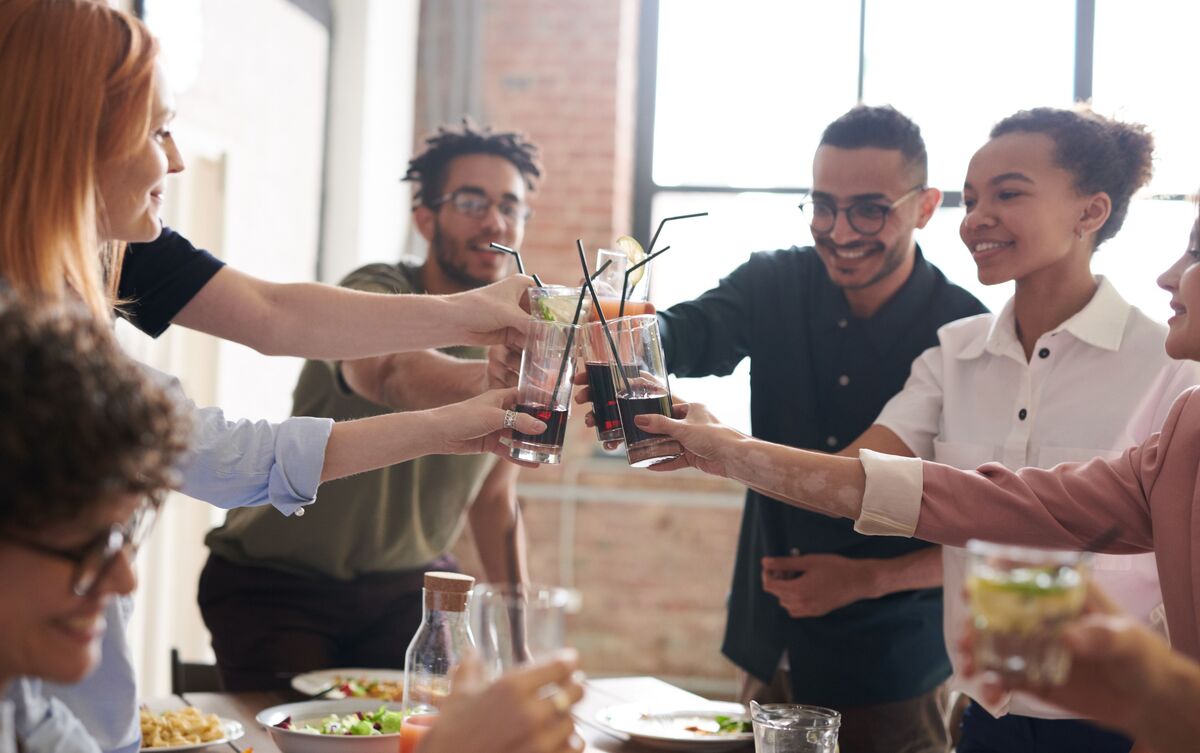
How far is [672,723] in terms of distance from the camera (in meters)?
2.01

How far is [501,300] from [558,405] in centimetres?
41

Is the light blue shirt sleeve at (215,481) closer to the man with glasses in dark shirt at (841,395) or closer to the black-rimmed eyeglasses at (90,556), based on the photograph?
the black-rimmed eyeglasses at (90,556)

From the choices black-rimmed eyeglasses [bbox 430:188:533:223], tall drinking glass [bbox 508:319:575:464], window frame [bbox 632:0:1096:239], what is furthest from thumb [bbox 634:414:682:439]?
window frame [bbox 632:0:1096:239]

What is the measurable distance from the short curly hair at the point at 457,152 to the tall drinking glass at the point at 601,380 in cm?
147

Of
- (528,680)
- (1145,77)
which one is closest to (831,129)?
(528,680)

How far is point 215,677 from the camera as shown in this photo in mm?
2518

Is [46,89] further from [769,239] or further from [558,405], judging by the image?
[769,239]

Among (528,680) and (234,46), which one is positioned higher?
(234,46)

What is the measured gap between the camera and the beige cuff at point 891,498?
5.72ft

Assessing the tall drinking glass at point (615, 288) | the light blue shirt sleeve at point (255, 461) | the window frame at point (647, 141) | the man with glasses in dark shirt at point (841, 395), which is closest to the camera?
the light blue shirt sleeve at point (255, 461)

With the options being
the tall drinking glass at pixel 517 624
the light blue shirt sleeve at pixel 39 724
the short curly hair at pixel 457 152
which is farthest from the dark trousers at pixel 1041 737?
the short curly hair at pixel 457 152

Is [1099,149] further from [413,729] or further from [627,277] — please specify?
[413,729]

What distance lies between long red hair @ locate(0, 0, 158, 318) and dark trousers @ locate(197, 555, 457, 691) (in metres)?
1.27

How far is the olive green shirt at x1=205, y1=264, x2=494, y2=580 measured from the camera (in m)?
2.64
